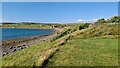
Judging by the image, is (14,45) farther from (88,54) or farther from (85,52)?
(88,54)

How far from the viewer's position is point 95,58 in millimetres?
20672

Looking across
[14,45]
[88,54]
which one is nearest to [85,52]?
[88,54]

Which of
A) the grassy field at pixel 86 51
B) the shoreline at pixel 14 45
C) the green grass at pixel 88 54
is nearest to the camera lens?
the green grass at pixel 88 54

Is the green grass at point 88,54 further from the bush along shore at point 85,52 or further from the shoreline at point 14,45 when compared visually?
the shoreline at point 14,45

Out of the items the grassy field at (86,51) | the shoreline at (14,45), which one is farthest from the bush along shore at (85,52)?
the shoreline at (14,45)

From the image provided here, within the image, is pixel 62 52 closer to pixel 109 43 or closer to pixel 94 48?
pixel 94 48

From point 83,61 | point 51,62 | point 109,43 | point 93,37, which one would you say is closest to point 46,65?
point 51,62

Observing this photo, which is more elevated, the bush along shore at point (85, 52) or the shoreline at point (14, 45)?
the bush along shore at point (85, 52)

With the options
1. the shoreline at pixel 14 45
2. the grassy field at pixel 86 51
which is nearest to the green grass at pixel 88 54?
the grassy field at pixel 86 51

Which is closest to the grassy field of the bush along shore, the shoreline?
the bush along shore

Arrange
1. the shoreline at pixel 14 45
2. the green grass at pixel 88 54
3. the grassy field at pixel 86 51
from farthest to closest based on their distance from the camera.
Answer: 1. the shoreline at pixel 14 45
2. the grassy field at pixel 86 51
3. the green grass at pixel 88 54

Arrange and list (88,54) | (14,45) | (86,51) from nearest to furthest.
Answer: (88,54) < (86,51) < (14,45)

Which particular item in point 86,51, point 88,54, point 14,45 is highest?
point 86,51

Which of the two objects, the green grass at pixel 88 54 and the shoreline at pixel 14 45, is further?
the shoreline at pixel 14 45
